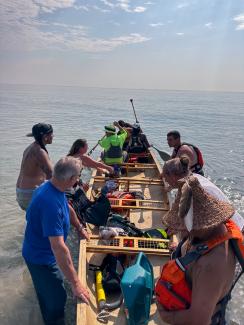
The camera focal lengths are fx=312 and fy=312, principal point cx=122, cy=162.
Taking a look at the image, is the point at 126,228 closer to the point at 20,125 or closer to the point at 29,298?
the point at 29,298

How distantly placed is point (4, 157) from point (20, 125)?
12393 millimetres

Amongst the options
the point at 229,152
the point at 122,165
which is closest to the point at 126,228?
the point at 122,165

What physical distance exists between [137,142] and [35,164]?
684 cm

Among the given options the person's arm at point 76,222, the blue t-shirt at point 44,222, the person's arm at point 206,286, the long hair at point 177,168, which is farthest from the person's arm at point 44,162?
the person's arm at point 206,286

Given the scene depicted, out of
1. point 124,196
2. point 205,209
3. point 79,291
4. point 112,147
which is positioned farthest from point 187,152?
point 205,209

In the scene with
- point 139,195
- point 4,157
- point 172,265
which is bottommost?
point 4,157

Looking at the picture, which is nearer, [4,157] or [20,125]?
[4,157]

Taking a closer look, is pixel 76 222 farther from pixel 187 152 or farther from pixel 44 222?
pixel 187 152

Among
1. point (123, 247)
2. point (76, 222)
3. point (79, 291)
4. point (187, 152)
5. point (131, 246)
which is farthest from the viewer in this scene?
point (187, 152)

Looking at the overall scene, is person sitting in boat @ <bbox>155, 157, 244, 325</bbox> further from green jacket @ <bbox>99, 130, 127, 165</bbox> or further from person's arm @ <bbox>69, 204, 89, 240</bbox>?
green jacket @ <bbox>99, 130, 127, 165</bbox>

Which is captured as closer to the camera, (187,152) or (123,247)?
(123,247)

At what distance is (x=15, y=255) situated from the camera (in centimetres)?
705

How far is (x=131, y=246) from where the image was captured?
5.06m

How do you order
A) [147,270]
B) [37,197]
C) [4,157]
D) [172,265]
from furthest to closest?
[4,157]
[147,270]
[37,197]
[172,265]
